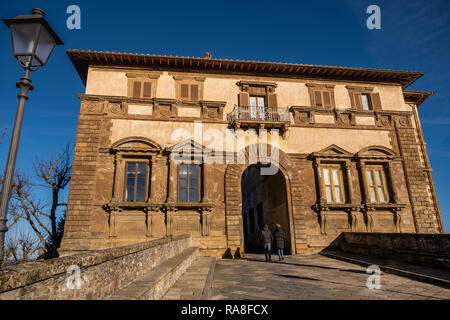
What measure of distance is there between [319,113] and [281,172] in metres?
4.16

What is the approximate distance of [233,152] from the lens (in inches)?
530

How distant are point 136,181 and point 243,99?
23.2 ft

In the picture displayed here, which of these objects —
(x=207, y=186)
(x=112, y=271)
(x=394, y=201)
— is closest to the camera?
(x=112, y=271)

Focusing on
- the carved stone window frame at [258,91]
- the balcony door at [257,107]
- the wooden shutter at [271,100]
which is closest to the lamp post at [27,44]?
the balcony door at [257,107]

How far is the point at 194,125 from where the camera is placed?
13.6m

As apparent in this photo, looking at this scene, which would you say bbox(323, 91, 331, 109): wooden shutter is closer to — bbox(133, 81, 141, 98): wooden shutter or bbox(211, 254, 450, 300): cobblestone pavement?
bbox(211, 254, 450, 300): cobblestone pavement

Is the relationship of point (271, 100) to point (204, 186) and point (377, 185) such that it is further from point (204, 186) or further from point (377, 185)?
point (377, 185)

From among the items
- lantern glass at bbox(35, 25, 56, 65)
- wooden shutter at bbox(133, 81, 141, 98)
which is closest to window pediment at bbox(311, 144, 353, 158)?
wooden shutter at bbox(133, 81, 141, 98)

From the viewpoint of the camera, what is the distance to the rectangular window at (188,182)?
41.8 ft

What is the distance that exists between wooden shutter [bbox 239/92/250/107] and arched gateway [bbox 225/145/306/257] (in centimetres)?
248

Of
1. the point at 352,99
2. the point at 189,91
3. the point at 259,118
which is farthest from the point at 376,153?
the point at 189,91

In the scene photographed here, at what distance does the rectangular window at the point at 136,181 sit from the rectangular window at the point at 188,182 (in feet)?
5.54
